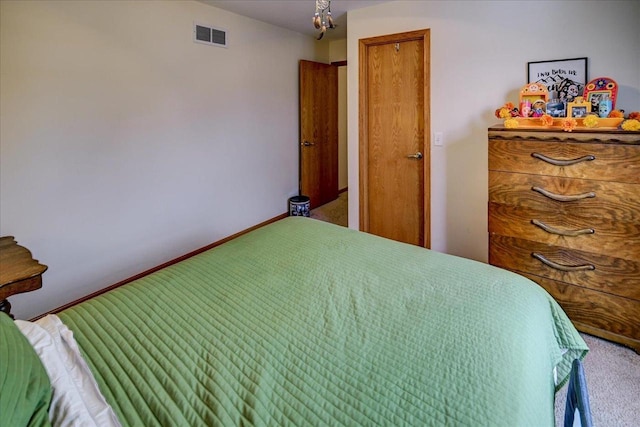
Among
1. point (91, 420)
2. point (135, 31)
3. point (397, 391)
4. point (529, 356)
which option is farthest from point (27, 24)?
point (529, 356)

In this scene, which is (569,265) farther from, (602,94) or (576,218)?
(602,94)

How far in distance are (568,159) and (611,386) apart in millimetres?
1194

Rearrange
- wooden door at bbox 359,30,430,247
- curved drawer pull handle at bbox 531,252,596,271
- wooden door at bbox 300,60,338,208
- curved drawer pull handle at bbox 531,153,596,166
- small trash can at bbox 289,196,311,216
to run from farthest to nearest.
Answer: wooden door at bbox 300,60,338,208, small trash can at bbox 289,196,311,216, wooden door at bbox 359,30,430,247, curved drawer pull handle at bbox 531,252,596,271, curved drawer pull handle at bbox 531,153,596,166

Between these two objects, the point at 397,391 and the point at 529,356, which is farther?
the point at 529,356

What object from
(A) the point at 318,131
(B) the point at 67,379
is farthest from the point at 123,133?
(A) the point at 318,131

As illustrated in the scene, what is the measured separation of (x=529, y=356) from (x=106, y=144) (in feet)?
10.1

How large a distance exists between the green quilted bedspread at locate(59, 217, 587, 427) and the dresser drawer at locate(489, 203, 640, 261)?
2.93 feet

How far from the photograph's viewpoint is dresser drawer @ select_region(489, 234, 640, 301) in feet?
6.66

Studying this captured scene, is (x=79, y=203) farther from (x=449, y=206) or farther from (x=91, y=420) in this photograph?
(x=449, y=206)

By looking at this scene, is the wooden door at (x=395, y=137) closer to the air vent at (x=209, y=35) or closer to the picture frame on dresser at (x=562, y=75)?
the picture frame on dresser at (x=562, y=75)

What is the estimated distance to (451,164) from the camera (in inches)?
125

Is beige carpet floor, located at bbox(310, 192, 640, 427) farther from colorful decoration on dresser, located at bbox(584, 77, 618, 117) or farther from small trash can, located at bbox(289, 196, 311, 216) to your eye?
small trash can, located at bbox(289, 196, 311, 216)

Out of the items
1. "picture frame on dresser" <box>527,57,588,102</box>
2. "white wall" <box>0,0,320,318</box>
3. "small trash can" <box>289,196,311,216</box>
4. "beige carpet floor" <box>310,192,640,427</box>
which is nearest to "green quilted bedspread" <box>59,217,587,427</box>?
"beige carpet floor" <box>310,192,640,427</box>

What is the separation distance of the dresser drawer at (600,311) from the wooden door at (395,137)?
1.28 metres
